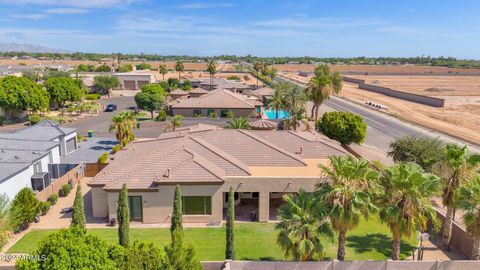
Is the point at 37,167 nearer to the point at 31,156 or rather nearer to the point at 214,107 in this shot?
the point at 31,156

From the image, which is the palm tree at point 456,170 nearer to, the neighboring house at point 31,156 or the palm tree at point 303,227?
the palm tree at point 303,227

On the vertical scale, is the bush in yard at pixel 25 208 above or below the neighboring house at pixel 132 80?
below

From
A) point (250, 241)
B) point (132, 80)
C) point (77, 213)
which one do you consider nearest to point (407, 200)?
point (250, 241)

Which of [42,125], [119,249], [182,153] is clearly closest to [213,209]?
[182,153]

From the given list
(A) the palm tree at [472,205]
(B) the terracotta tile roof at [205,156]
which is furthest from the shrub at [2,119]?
(A) the palm tree at [472,205]

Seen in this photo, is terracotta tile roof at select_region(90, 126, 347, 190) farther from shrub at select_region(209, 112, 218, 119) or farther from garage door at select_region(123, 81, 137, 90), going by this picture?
garage door at select_region(123, 81, 137, 90)
